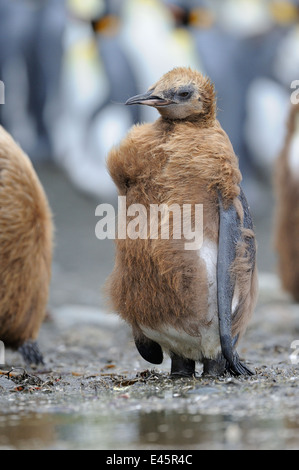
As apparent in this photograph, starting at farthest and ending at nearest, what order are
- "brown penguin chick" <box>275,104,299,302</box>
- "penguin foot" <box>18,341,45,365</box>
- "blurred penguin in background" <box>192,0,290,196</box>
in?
1. "blurred penguin in background" <box>192,0,290,196</box>
2. "brown penguin chick" <box>275,104,299,302</box>
3. "penguin foot" <box>18,341,45,365</box>

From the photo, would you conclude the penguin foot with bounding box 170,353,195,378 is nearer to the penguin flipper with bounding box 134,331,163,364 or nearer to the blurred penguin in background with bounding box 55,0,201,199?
the penguin flipper with bounding box 134,331,163,364

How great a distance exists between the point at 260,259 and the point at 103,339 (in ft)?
13.8

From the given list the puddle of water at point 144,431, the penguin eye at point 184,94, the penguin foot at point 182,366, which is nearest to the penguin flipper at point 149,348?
the penguin foot at point 182,366

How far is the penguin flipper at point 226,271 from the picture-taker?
3.72 metres

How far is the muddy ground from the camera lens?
2.78m

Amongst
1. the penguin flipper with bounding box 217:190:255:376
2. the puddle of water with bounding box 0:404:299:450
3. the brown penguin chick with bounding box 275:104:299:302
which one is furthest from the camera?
the brown penguin chick with bounding box 275:104:299:302

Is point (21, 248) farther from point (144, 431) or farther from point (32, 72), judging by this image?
point (32, 72)

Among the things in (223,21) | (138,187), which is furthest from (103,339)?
(223,21)

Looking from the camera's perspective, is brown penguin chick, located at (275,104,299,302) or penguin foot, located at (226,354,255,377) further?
brown penguin chick, located at (275,104,299,302)

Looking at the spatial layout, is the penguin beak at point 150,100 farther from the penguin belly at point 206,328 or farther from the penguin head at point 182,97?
the penguin belly at point 206,328

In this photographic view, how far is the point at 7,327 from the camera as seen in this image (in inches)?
190

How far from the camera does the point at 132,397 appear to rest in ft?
11.7

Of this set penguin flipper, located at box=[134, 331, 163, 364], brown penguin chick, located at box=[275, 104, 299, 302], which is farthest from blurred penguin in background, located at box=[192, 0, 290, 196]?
penguin flipper, located at box=[134, 331, 163, 364]

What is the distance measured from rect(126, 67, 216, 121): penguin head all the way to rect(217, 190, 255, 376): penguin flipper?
40 centimetres
